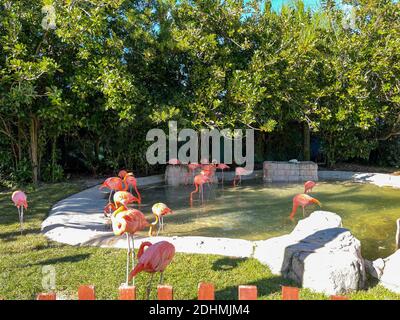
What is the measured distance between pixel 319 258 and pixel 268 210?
3507 mm

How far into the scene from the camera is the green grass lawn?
11.3 feet

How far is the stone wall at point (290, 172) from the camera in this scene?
36.4ft

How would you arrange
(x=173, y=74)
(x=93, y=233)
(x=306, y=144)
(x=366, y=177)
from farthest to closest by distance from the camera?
(x=306, y=144), (x=366, y=177), (x=173, y=74), (x=93, y=233)

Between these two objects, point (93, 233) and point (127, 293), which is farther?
point (93, 233)

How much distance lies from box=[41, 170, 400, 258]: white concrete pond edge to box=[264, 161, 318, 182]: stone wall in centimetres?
509

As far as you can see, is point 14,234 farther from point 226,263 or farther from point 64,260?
point 226,263

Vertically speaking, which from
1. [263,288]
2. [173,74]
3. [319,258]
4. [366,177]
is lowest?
[263,288]

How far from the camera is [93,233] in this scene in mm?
4965

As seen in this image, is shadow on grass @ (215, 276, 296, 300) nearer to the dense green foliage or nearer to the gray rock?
the gray rock

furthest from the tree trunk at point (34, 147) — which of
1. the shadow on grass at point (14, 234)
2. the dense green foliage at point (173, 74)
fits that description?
the shadow on grass at point (14, 234)

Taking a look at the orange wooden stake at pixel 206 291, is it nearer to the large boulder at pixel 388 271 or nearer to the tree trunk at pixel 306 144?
the large boulder at pixel 388 271

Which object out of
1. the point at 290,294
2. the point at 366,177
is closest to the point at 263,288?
the point at 290,294

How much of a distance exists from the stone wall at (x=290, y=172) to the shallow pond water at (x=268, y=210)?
0.69m
